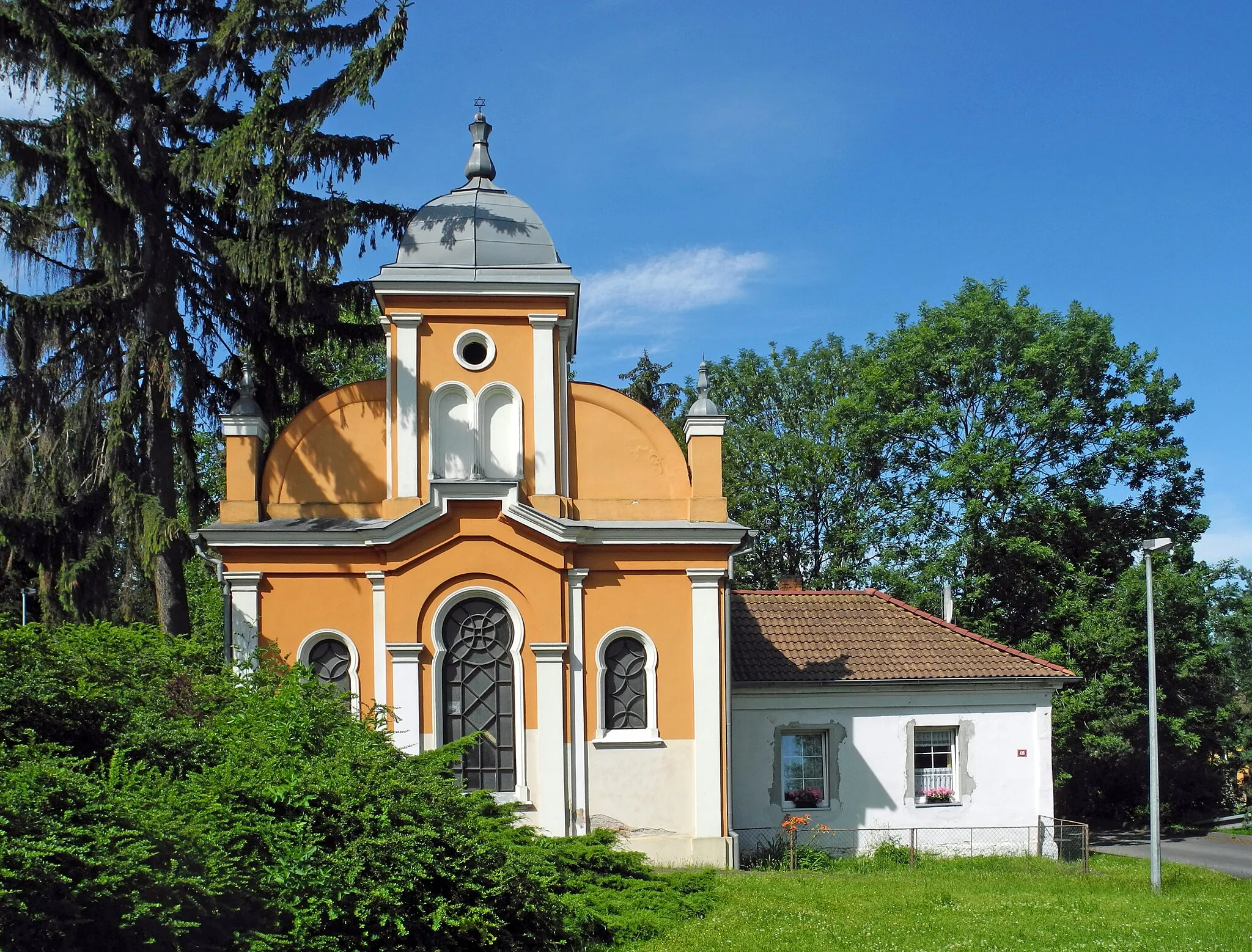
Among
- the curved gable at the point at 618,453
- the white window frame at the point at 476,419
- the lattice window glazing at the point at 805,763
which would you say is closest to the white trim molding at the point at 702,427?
the curved gable at the point at 618,453

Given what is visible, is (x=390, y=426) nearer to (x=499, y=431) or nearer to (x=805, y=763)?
(x=499, y=431)

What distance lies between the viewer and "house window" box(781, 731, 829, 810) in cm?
1941

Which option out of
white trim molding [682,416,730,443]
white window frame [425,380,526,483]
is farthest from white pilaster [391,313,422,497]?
white trim molding [682,416,730,443]

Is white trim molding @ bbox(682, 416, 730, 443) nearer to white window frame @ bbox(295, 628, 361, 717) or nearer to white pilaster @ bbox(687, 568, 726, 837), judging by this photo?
white pilaster @ bbox(687, 568, 726, 837)

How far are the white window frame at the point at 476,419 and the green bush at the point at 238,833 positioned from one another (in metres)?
5.19

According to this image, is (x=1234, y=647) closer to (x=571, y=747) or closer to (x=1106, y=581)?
(x=1106, y=581)

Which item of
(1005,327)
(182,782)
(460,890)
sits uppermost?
(1005,327)

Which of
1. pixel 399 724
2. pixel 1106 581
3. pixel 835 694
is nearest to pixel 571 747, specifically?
pixel 399 724

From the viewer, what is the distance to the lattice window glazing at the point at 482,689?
53.1 feet

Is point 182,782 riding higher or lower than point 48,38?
lower

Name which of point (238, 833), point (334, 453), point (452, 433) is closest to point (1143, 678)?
point (452, 433)

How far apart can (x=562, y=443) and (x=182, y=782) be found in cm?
856

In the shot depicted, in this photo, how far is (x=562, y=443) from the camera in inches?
677

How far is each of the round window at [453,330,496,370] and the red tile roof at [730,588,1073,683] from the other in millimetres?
6724
